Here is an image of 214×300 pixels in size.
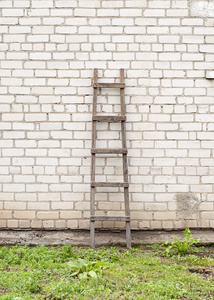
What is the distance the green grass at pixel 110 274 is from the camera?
2660 mm

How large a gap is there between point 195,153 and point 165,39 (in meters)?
1.57

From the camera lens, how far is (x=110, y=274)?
3.04 metres

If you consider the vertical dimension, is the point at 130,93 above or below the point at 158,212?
above

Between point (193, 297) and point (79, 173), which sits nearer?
point (193, 297)

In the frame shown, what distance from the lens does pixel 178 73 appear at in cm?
411

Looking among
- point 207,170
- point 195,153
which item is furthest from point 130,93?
point 207,170

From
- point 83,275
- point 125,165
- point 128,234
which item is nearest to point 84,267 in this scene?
point 83,275

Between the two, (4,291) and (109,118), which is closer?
(4,291)

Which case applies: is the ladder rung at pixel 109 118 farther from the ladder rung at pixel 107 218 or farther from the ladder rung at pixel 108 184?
the ladder rung at pixel 107 218

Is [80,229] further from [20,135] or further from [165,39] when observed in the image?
[165,39]

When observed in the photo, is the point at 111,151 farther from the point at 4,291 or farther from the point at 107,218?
the point at 4,291

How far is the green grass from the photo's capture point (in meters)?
2.66

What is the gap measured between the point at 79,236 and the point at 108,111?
1712 mm

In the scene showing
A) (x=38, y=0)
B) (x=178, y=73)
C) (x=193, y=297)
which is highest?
(x=38, y=0)
